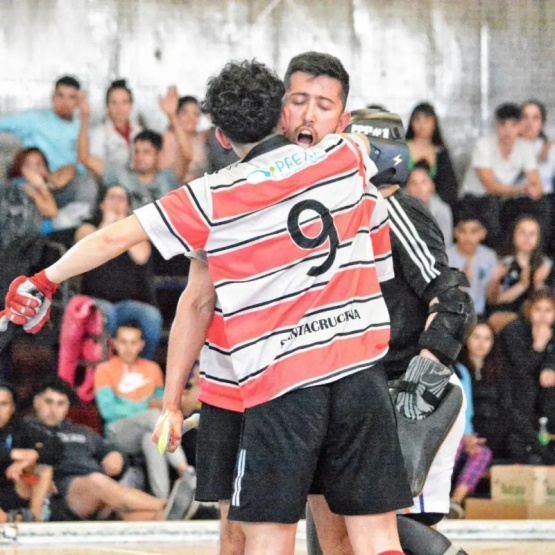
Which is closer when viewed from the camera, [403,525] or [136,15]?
[403,525]

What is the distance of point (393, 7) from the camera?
24.0ft

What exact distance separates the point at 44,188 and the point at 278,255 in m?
4.20

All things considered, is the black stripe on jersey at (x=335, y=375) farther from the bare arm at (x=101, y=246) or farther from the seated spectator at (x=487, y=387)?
the seated spectator at (x=487, y=387)

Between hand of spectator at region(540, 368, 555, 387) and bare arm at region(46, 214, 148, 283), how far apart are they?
4.41 meters

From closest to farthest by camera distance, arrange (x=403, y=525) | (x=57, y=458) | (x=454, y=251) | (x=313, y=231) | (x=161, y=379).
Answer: (x=313, y=231) < (x=403, y=525) < (x=57, y=458) < (x=161, y=379) < (x=454, y=251)

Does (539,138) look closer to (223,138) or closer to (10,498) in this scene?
(10,498)

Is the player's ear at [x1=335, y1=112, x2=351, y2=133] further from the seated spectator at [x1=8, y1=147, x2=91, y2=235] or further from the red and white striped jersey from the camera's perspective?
the seated spectator at [x1=8, y1=147, x2=91, y2=235]

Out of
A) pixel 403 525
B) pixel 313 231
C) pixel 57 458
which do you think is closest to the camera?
pixel 313 231

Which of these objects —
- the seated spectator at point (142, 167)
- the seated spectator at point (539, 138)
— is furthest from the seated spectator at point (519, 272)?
the seated spectator at point (142, 167)

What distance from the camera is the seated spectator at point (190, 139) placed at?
694 centimetres

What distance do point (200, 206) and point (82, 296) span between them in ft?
13.0

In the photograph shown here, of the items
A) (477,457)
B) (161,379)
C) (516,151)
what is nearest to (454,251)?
(516,151)

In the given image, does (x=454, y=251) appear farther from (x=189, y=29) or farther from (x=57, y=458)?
(x=57, y=458)

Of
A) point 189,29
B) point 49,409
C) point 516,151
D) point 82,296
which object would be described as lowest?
point 49,409
